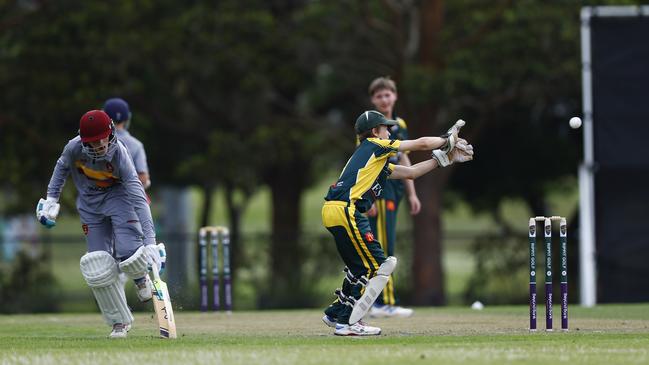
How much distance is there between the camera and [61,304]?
82.7 ft

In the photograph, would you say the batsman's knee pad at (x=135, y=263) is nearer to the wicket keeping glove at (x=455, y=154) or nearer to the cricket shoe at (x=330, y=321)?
the cricket shoe at (x=330, y=321)

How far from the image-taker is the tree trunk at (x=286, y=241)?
2403 centimetres

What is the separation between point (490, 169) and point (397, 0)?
472 cm

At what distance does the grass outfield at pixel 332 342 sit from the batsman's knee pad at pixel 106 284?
11.0 inches

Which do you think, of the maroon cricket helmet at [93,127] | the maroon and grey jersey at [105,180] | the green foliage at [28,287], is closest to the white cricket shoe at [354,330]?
the maroon and grey jersey at [105,180]

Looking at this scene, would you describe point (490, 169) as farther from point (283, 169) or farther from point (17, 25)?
point (17, 25)

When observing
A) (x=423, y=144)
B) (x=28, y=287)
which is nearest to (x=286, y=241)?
(x=28, y=287)

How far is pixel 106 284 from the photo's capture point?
1138 cm

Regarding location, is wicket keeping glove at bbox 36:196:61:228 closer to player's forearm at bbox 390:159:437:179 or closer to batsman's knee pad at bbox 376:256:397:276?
batsman's knee pad at bbox 376:256:397:276

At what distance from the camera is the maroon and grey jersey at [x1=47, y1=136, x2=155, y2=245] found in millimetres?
11273

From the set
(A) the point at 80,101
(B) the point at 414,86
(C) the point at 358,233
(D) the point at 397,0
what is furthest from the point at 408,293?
(C) the point at 358,233

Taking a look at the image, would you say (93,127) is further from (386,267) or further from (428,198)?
(428,198)

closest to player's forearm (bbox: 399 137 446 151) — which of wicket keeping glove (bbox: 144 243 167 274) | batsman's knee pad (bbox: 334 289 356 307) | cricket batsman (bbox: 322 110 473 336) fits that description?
cricket batsman (bbox: 322 110 473 336)

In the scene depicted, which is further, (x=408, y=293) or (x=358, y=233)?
(x=408, y=293)
